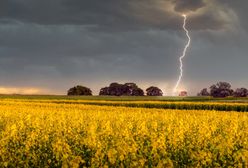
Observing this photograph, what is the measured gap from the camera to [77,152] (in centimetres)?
1298

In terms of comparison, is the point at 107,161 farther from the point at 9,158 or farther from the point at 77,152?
the point at 9,158

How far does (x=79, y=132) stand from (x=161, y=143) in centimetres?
503

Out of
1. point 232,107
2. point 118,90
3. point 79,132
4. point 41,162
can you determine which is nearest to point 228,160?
point 41,162

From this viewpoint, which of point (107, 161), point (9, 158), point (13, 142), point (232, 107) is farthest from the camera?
point (232, 107)

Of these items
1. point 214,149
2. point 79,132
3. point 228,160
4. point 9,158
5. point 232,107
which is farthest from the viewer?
point 232,107

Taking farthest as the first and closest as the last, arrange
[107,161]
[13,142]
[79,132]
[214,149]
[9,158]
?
[79,132] → [13,142] → [9,158] → [214,149] → [107,161]

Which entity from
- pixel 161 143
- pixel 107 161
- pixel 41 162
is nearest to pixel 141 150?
pixel 161 143

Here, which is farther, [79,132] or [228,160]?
[79,132]

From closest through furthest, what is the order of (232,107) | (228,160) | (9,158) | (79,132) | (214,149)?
(228,160), (214,149), (9,158), (79,132), (232,107)

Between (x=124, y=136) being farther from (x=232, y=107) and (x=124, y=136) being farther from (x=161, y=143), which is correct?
(x=232, y=107)

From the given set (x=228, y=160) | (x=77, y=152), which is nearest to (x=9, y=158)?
(x=77, y=152)

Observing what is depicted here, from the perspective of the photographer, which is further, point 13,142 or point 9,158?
point 13,142

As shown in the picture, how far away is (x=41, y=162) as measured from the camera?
13523 millimetres

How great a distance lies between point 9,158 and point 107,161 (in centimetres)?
403
